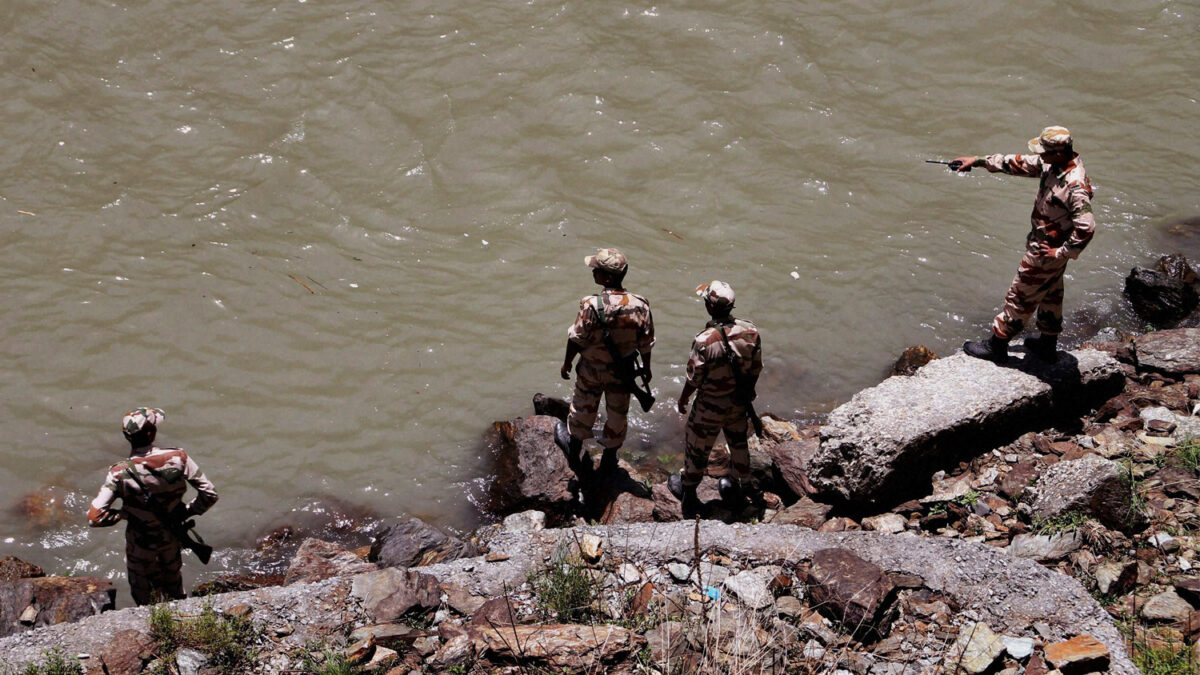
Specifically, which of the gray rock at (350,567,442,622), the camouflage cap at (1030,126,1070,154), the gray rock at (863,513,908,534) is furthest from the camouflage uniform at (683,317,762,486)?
the camouflage cap at (1030,126,1070,154)

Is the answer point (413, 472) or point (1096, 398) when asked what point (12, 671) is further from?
point (1096, 398)

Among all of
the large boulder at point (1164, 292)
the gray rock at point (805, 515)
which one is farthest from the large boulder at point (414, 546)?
the large boulder at point (1164, 292)

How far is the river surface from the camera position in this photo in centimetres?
850

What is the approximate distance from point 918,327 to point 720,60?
16.4ft

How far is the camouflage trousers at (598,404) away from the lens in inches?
289

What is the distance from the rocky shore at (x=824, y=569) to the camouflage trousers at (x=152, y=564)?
315mm

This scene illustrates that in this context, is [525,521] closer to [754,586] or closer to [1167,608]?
[754,586]

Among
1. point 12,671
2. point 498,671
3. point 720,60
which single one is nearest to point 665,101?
point 720,60

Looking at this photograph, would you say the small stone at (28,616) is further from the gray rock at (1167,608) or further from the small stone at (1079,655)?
the gray rock at (1167,608)

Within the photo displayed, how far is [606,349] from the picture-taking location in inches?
281

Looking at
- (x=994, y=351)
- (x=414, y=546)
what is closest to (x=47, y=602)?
(x=414, y=546)

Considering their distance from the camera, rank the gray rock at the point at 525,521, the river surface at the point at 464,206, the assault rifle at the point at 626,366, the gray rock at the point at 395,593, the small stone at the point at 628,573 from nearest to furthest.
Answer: the gray rock at the point at 395,593, the small stone at the point at 628,573, the assault rifle at the point at 626,366, the gray rock at the point at 525,521, the river surface at the point at 464,206

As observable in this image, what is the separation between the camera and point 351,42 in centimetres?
1238

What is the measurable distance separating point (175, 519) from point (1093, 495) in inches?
247
